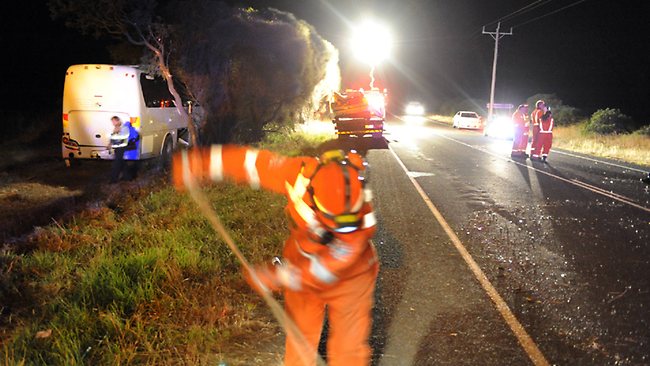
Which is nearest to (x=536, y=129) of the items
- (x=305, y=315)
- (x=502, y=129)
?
(x=502, y=129)

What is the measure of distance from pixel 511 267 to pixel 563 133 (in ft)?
93.9

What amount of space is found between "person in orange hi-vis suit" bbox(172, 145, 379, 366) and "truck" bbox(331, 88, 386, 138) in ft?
63.3

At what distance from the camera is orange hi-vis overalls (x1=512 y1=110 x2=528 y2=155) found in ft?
58.2

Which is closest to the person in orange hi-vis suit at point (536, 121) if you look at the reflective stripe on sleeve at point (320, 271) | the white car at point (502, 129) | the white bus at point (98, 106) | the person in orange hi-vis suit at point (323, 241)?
the white car at point (502, 129)

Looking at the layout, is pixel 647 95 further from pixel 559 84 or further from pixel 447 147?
pixel 447 147

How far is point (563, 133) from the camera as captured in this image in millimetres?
31750

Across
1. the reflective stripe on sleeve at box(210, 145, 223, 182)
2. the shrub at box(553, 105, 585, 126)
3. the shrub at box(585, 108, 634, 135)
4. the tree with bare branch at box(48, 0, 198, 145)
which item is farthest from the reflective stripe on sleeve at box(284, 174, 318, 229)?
the shrub at box(553, 105, 585, 126)

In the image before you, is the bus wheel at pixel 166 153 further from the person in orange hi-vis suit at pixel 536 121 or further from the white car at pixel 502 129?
the white car at pixel 502 129

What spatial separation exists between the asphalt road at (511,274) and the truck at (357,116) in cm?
1021

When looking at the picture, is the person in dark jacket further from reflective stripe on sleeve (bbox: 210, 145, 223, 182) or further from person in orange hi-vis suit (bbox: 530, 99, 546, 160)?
person in orange hi-vis suit (bbox: 530, 99, 546, 160)

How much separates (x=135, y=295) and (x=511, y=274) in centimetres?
393

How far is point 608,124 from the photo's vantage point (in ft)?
102

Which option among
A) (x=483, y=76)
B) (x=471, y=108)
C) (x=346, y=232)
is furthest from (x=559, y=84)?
(x=346, y=232)

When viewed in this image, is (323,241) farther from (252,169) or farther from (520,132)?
(520,132)
